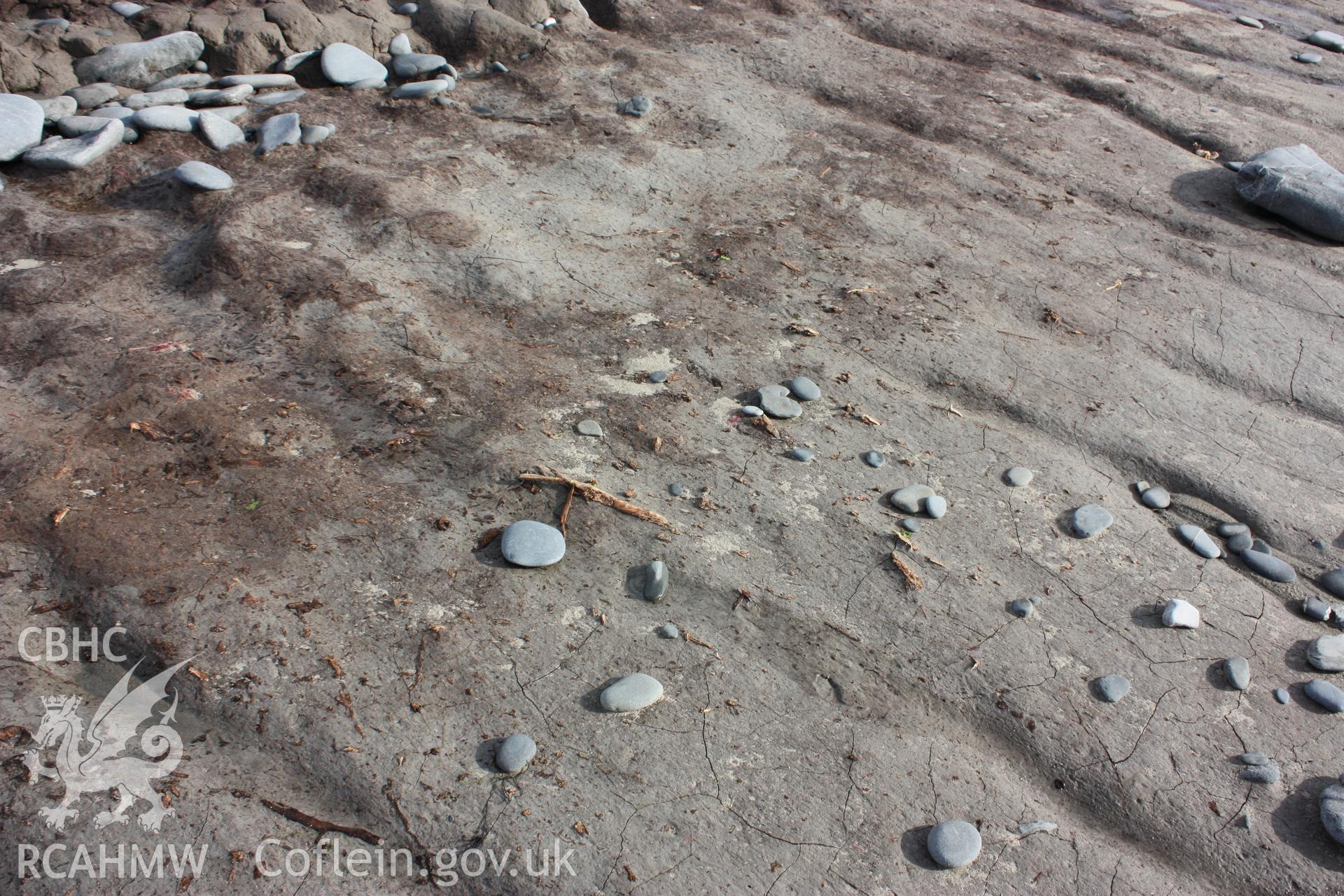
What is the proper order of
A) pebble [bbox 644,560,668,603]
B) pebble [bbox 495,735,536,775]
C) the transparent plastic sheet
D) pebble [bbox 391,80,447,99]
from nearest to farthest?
pebble [bbox 495,735,536,775] → pebble [bbox 644,560,668,603] → the transparent plastic sheet → pebble [bbox 391,80,447,99]

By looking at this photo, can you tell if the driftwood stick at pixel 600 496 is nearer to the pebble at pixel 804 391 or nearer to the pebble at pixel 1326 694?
the pebble at pixel 804 391

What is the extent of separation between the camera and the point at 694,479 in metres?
2.13

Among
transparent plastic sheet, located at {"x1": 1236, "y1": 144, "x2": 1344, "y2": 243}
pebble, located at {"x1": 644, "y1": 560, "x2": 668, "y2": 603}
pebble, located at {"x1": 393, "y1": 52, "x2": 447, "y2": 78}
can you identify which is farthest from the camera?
pebble, located at {"x1": 393, "y1": 52, "x2": 447, "y2": 78}

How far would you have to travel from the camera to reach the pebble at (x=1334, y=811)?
1.55m

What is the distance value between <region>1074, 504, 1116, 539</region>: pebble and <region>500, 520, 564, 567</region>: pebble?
1190 millimetres

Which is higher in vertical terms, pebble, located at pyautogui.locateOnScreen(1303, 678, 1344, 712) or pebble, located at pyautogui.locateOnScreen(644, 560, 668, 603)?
pebble, located at pyautogui.locateOnScreen(1303, 678, 1344, 712)

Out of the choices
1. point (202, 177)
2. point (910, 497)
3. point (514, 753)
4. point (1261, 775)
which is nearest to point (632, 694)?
point (514, 753)

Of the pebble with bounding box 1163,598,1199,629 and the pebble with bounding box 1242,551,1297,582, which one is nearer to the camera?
the pebble with bounding box 1163,598,1199,629

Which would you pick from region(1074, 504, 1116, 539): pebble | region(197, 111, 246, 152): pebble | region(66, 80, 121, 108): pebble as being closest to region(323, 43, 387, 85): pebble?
region(197, 111, 246, 152): pebble

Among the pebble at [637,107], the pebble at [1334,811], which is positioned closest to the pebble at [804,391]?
the pebble at [1334,811]

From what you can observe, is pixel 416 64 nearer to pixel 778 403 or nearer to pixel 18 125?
pixel 18 125

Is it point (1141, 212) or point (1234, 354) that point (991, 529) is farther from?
point (1141, 212)

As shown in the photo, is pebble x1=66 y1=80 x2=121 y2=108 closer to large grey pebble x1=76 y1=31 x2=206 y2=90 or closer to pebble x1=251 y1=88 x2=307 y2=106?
large grey pebble x1=76 y1=31 x2=206 y2=90

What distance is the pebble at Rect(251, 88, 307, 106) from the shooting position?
345cm
